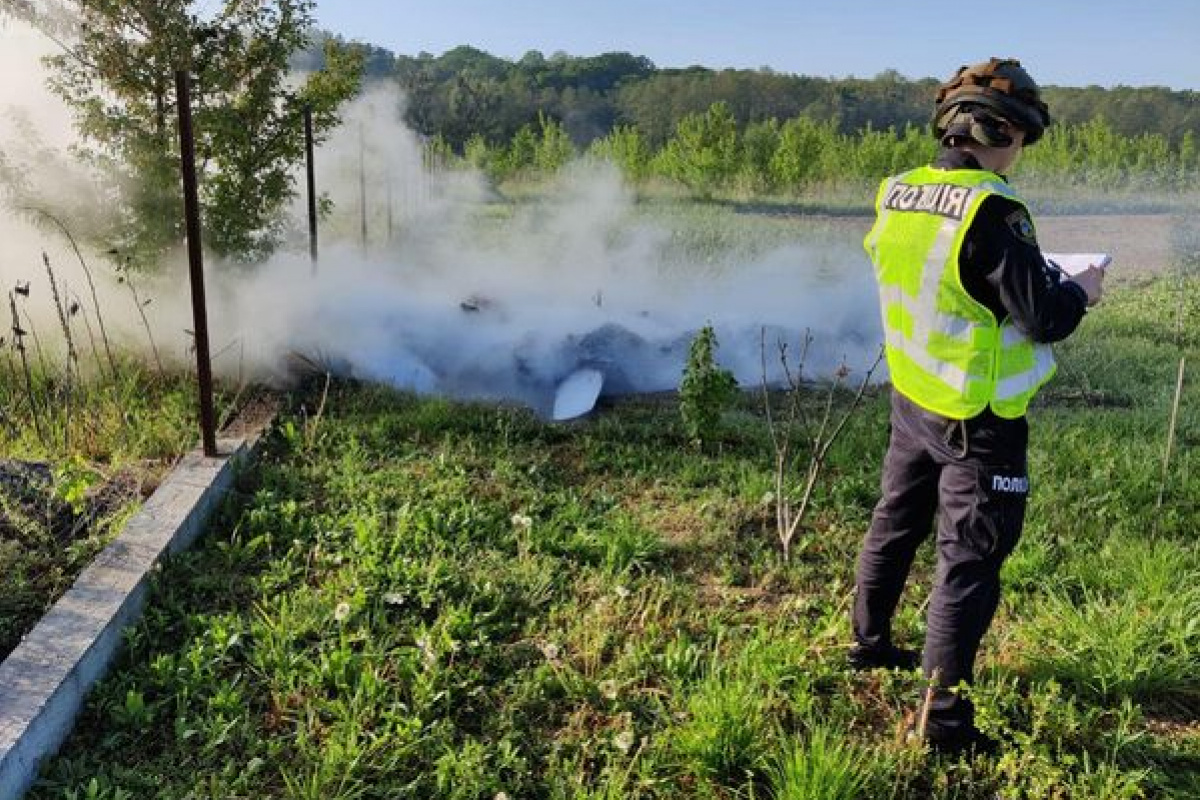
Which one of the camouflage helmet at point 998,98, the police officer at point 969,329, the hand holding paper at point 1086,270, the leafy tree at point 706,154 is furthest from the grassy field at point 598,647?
the leafy tree at point 706,154

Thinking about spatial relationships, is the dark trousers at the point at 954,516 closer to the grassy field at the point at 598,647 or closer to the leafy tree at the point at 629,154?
the grassy field at the point at 598,647

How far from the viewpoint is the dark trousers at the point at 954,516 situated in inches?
101

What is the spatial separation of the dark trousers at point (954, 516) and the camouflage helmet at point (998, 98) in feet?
2.70

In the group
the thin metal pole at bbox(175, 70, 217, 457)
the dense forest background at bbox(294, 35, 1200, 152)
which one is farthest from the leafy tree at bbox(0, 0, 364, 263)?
the dense forest background at bbox(294, 35, 1200, 152)

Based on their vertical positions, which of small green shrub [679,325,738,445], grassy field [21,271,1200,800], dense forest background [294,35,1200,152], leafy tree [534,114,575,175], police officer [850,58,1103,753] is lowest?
grassy field [21,271,1200,800]

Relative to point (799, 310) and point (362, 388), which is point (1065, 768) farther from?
point (799, 310)

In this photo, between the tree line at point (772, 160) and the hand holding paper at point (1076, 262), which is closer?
the hand holding paper at point (1076, 262)

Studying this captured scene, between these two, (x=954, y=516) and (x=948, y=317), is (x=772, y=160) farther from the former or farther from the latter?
(x=954, y=516)

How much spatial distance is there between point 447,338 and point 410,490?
3414 mm

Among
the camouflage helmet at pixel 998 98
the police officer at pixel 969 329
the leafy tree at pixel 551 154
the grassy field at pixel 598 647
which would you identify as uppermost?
the leafy tree at pixel 551 154

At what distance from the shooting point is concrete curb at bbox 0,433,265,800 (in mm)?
2545

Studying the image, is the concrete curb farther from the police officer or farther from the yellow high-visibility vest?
the yellow high-visibility vest

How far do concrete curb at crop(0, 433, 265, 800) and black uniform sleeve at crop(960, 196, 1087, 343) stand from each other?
2.92 meters

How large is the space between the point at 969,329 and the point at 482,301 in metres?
6.79
